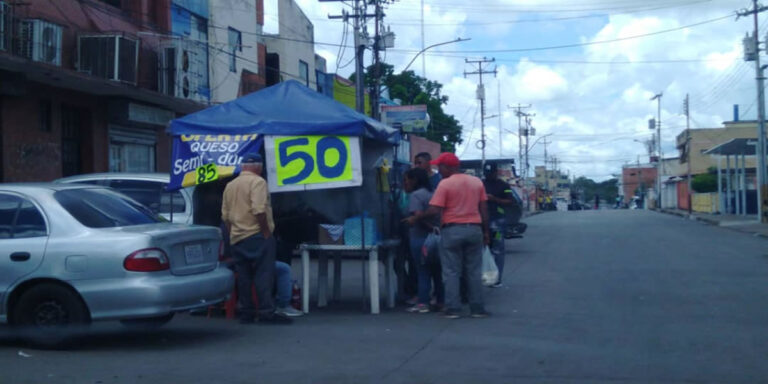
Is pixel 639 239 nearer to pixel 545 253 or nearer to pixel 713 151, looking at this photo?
pixel 545 253

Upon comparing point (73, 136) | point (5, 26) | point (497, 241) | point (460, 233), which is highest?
point (5, 26)

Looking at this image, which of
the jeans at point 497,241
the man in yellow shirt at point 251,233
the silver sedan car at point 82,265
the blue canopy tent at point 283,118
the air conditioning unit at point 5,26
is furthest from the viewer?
the air conditioning unit at point 5,26

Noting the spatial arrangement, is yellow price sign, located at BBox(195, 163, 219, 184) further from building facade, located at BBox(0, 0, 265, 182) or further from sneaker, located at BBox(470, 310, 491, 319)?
building facade, located at BBox(0, 0, 265, 182)

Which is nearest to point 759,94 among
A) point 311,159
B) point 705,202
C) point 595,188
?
point 705,202

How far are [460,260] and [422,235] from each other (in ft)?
2.51

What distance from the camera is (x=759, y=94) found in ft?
117

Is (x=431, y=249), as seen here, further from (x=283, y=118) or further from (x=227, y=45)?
(x=227, y=45)

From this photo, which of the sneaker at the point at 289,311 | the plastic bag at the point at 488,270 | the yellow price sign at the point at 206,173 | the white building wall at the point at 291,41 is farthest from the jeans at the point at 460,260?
the white building wall at the point at 291,41

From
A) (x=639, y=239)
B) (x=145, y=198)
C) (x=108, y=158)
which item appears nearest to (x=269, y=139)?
(x=145, y=198)

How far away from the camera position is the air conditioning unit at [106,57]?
62.3 ft

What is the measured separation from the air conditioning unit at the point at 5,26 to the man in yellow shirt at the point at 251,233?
9.33 metres

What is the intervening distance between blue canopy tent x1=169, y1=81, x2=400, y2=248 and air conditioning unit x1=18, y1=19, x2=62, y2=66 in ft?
27.9

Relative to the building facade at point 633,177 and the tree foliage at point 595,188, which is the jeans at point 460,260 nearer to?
the building facade at point 633,177

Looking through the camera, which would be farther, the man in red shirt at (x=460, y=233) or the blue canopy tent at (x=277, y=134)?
the blue canopy tent at (x=277, y=134)
